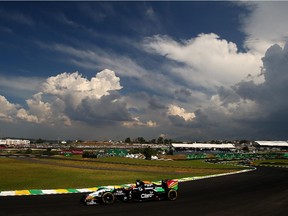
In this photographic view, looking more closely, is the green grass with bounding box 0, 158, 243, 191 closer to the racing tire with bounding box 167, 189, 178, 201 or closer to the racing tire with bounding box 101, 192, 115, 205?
the racing tire with bounding box 101, 192, 115, 205

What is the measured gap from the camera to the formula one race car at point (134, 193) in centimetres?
1938

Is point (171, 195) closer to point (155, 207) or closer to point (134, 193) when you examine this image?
point (134, 193)

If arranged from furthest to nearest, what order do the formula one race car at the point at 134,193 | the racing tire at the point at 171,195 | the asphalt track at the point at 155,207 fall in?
the racing tire at the point at 171,195
the formula one race car at the point at 134,193
the asphalt track at the point at 155,207

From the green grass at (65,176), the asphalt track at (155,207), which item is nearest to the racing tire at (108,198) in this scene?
the asphalt track at (155,207)

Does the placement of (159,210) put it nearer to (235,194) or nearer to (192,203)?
(192,203)

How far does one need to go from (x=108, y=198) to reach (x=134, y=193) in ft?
6.07

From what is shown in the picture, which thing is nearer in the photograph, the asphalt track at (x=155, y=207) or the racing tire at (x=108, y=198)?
the asphalt track at (x=155, y=207)

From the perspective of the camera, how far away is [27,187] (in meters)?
27.3

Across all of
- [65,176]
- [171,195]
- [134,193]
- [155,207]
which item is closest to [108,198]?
[134,193]

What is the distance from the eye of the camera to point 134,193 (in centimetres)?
2053

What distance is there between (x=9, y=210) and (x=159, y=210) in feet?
26.6

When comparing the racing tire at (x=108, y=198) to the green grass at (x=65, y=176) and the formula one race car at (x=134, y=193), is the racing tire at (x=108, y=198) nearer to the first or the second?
the formula one race car at (x=134, y=193)

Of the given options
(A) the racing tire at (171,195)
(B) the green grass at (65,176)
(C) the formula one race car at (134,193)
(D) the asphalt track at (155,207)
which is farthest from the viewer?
(B) the green grass at (65,176)

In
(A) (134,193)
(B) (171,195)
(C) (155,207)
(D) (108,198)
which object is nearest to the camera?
(C) (155,207)
